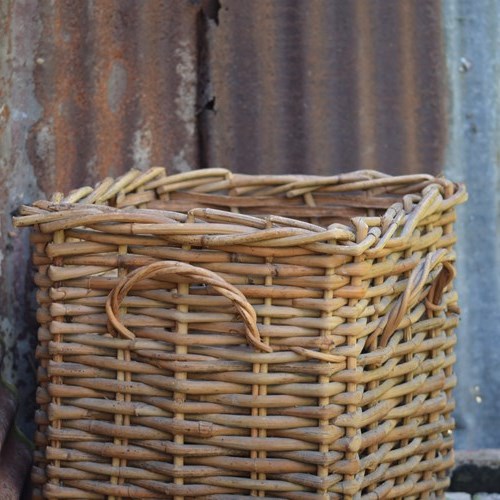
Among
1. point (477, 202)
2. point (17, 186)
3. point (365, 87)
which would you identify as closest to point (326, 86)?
point (365, 87)

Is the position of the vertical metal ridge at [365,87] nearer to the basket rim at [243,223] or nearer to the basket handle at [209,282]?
the basket rim at [243,223]

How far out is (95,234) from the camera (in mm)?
1842

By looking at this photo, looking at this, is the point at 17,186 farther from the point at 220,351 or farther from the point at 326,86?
the point at 326,86

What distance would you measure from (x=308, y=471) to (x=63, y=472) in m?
0.43

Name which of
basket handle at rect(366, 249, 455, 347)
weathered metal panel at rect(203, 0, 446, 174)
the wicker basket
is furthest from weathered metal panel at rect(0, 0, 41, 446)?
basket handle at rect(366, 249, 455, 347)

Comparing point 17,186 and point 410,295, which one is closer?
point 410,295

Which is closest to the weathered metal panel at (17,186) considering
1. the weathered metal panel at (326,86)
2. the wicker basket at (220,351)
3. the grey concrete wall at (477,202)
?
the wicker basket at (220,351)

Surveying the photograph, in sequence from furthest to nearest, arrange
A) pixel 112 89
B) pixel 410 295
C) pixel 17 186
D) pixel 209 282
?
pixel 112 89, pixel 17 186, pixel 410 295, pixel 209 282

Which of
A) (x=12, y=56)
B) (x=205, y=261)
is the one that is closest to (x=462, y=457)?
(x=205, y=261)

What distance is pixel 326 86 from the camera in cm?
279

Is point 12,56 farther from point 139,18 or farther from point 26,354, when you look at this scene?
point 26,354

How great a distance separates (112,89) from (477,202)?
1.01m

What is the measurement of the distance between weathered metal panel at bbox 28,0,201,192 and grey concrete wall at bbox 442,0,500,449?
2.27 feet

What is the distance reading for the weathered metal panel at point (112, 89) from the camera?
240 cm
